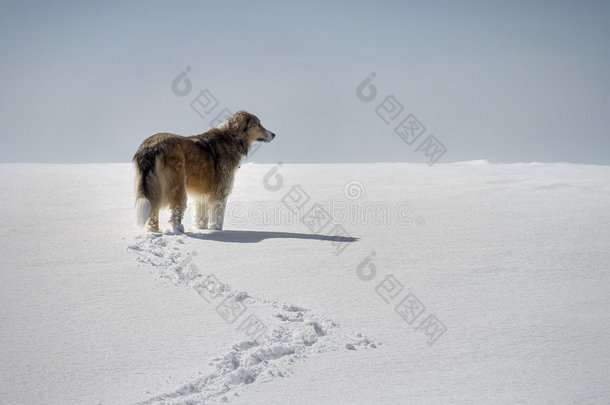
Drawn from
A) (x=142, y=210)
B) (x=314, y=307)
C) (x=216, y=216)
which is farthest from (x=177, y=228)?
(x=314, y=307)

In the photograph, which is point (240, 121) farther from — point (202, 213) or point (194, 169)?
point (202, 213)

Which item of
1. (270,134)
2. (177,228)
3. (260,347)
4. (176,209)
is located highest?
(270,134)

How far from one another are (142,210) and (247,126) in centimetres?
184

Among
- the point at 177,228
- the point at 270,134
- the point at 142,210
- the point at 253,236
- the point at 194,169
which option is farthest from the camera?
the point at 270,134

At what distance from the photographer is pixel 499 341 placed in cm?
321

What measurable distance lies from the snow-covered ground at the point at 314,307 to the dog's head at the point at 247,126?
1065mm

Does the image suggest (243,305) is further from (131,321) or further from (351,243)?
(351,243)

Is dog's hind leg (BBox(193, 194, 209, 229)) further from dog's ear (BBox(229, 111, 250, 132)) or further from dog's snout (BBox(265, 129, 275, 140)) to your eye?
dog's snout (BBox(265, 129, 275, 140))

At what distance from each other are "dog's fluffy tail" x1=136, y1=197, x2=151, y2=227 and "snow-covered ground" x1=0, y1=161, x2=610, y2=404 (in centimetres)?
22

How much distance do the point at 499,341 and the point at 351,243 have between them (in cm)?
231

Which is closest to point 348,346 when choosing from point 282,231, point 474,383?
point 474,383

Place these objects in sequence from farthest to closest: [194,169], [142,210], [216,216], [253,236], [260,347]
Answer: [216,216], [194,169], [253,236], [142,210], [260,347]

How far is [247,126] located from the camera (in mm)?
6723

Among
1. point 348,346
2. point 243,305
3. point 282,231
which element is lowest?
point 348,346
